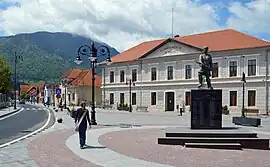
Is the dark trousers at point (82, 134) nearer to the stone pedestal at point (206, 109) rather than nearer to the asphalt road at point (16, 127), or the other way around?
the asphalt road at point (16, 127)

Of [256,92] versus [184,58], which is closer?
[256,92]

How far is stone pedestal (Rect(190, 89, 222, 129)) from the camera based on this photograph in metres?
17.5

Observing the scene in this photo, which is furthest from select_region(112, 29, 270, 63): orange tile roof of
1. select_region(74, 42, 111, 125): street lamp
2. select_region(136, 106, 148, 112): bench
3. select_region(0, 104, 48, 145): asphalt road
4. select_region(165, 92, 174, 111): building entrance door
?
select_region(0, 104, 48, 145): asphalt road

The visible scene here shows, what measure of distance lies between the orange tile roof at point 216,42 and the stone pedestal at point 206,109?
32255 millimetres

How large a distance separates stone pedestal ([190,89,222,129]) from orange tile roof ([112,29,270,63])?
32.3 meters

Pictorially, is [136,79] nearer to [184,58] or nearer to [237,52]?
[184,58]

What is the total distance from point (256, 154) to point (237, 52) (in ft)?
126

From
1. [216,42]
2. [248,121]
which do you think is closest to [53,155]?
[248,121]

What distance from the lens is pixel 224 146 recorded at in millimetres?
13773

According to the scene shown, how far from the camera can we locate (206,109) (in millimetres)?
17578

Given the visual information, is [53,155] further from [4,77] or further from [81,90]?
[81,90]

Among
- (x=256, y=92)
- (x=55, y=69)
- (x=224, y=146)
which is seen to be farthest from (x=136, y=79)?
(x=55, y=69)

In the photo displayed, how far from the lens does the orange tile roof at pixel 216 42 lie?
164 feet

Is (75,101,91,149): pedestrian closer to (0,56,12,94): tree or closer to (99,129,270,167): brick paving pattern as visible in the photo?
(99,129,270,167): brick paving pattern
